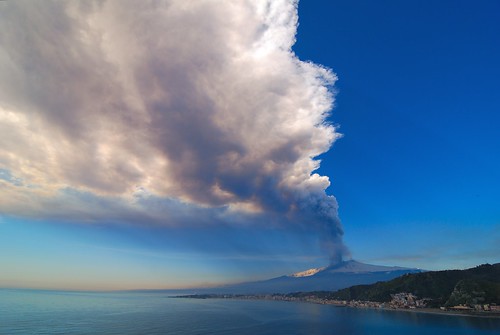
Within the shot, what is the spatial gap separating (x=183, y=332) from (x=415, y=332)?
7434cm

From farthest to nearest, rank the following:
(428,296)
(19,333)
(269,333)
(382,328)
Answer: (428,296), (382,328), (269,333), (19,333)

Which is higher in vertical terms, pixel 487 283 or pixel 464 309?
pixel 487 283

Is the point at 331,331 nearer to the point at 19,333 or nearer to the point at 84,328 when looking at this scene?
the point at 84,328

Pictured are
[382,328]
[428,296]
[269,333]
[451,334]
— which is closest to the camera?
[451,334]

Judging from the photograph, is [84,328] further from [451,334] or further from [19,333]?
[451,334]

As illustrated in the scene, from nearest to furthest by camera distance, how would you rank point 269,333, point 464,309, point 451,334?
point 451,334
point 269,333
point 464,309

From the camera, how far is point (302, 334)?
9206 centimetres

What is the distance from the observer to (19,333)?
271 ft

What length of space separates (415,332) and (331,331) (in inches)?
1077

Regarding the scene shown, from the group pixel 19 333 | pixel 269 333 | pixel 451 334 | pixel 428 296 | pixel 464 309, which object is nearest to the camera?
pixel 19 333

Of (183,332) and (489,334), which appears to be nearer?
(489,334)

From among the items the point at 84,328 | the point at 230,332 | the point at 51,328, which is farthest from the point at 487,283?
the point at 51,328

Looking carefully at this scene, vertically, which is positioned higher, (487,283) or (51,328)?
(487,283)

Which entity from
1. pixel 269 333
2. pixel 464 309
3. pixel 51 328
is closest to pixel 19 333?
pixel 51 328
